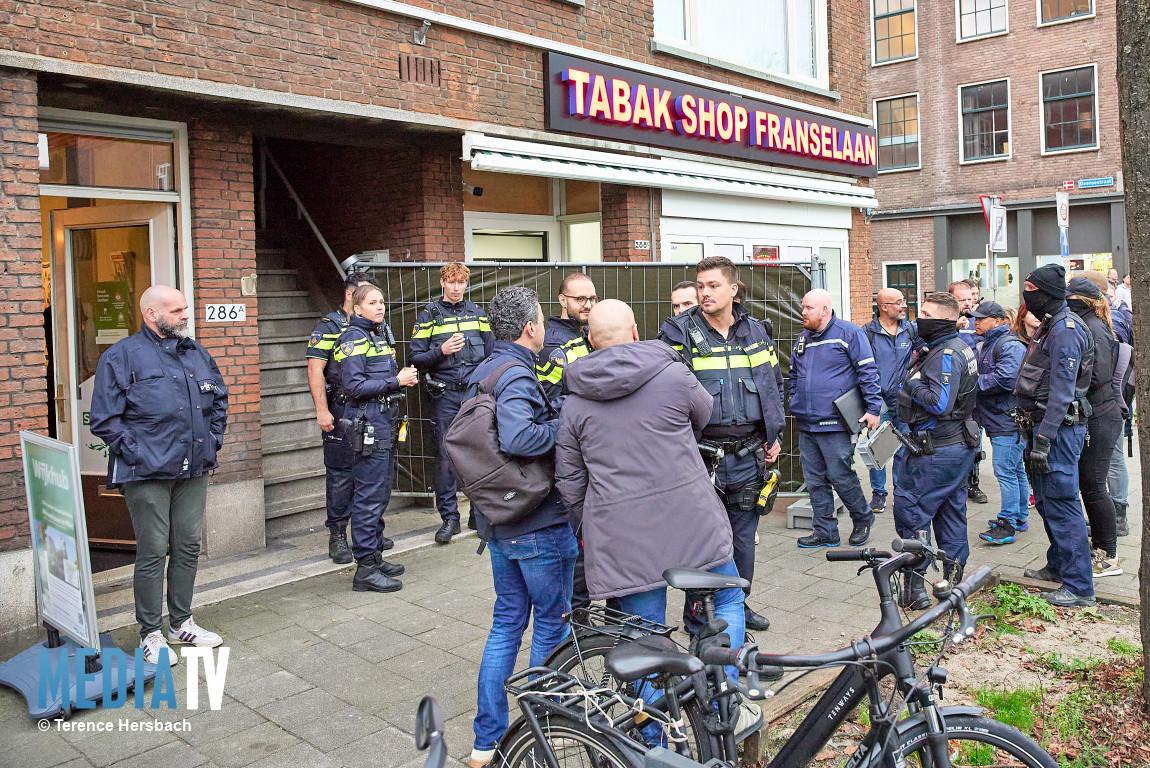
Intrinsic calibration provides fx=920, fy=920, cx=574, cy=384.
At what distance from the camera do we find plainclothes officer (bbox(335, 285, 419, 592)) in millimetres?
6379

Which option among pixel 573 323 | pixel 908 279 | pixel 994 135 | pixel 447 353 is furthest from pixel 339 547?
pixel 994 135

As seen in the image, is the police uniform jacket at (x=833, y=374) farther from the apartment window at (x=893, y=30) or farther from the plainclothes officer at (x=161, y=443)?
the apartment window at (x=893, y=30)

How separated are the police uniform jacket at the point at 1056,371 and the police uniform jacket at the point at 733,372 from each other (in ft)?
6.20

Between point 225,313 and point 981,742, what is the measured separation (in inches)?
246

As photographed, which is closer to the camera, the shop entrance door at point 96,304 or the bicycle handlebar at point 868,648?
the bicycle handlebar at point 868,648

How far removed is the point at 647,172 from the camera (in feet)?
33.5

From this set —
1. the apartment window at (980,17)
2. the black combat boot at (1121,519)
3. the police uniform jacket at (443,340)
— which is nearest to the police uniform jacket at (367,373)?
the police uniform jacket at (443,340)

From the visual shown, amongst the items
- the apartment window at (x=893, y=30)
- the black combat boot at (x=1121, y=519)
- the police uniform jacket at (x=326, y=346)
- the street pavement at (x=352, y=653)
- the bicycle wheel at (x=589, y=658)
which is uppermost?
the apartment window at (x=893, y=30)

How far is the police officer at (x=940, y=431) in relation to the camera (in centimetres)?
563

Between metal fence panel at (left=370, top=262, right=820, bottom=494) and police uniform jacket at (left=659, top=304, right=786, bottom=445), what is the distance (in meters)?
3.05

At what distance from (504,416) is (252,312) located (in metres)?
4.49

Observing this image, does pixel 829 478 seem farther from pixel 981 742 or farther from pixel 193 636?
pixel 193 636

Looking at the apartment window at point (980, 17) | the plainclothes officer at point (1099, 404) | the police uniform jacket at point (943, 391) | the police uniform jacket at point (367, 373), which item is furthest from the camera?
the apartment window at point (980, 17)

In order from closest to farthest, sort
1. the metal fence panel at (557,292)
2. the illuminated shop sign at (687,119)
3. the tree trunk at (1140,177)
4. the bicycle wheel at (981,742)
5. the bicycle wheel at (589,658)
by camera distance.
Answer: the bicycle wheel at (981,742), the bicycle wheel at (589,658), the tree trunk at (1140,177), the metal fence panel at (557,292), the illuminated shop sign at (687,119)
